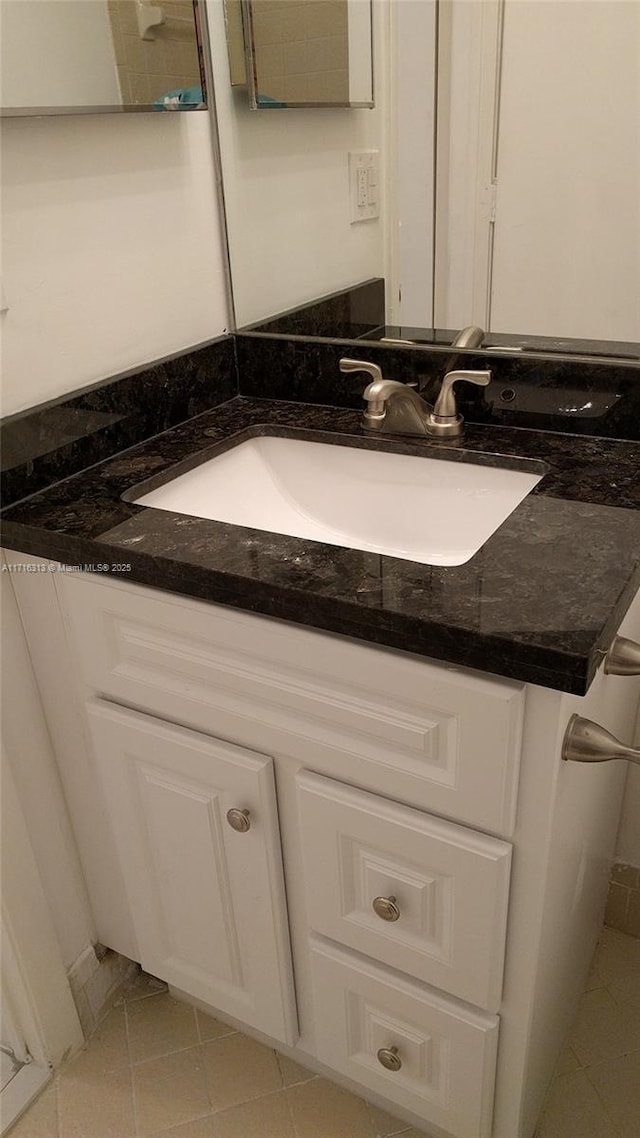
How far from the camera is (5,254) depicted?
100cm

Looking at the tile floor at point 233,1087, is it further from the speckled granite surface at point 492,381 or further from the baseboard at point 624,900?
the speckled granite surface at point 492,381

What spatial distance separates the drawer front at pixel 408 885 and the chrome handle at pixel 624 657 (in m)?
0.21

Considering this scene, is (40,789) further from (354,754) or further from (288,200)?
(288,200)

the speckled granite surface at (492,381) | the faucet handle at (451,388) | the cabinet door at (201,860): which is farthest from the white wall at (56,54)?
the cabinet door at (201,860)

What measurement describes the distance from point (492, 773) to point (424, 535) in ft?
1.37

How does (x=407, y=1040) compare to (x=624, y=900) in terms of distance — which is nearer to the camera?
(x=407, y=1040)

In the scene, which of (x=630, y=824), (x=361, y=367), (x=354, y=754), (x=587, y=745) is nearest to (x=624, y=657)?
(x=587, y=745)

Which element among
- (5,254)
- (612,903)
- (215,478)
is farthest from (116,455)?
(612,903)

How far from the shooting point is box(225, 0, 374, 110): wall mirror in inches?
48.8

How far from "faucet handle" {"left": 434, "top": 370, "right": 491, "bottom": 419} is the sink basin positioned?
0.27 feet

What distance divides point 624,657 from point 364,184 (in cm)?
82

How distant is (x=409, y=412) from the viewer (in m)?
1.21

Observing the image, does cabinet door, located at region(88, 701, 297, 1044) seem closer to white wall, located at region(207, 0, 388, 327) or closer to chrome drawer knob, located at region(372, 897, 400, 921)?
chrome drawer knob, located at region(372, 897, 400, 921)

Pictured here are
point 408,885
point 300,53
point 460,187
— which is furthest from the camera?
point 300,53
